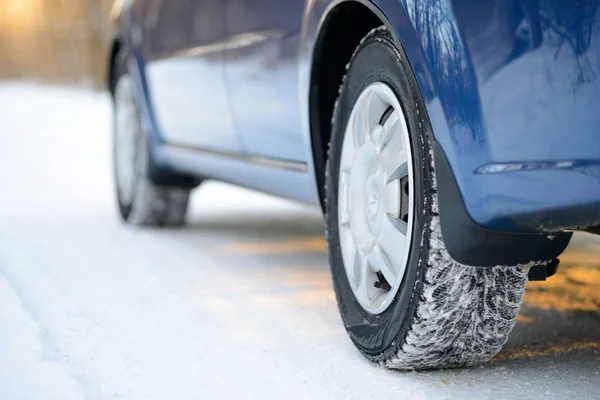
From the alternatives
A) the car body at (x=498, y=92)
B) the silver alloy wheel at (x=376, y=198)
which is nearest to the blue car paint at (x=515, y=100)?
the car body at (x=498, y=92)

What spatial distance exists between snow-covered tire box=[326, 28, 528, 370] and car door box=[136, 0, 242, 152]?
120 cm

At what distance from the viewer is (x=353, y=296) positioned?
254 cm

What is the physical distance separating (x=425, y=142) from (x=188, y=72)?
1945 mm

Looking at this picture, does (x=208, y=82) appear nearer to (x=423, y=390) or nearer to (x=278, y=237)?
(x=278, y=237)

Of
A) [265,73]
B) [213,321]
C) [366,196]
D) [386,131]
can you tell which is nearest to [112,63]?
[265,73]

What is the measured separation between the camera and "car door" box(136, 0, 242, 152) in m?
3.52

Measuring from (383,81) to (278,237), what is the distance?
247 centimetres

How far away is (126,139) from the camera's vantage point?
16.6 ft

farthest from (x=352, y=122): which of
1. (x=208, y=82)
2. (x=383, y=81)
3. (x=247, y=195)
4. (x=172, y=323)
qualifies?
(x=247, y=195)

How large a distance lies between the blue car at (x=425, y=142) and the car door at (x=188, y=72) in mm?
48

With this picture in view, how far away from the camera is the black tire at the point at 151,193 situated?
15.4ft

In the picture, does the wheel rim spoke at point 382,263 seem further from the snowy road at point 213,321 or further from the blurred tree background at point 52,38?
the blurred tree background at point 52,38

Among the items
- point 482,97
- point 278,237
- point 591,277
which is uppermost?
point 482,97

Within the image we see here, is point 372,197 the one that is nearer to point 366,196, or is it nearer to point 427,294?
point 366,196
